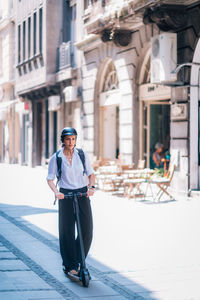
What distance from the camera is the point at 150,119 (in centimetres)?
2092

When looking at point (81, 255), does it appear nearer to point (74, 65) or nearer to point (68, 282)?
point (68, 282)

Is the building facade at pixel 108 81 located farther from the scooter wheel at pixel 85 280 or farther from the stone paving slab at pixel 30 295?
the stone paving slab at pixel 30 295

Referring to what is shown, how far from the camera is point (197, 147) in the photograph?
16.6 meters

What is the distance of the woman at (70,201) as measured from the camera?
21.9ft

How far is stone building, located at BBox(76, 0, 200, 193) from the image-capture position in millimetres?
16594

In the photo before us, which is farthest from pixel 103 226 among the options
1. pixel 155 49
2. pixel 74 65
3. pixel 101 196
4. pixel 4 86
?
pixel 4 86

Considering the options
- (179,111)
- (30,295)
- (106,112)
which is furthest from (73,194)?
(106,112)

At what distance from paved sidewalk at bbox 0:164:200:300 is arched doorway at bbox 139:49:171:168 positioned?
6763 millimetres

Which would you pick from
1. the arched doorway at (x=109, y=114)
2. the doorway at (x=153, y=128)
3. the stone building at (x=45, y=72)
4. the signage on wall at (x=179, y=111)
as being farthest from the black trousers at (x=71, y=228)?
the stone building at (x=45, y=72)

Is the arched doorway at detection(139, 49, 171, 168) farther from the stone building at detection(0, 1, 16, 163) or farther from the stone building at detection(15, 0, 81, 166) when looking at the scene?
the stone building at detection(0, 1, 16, 163)

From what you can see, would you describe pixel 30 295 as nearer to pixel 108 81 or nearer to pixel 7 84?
pixel 108 81

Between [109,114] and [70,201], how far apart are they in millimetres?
17915

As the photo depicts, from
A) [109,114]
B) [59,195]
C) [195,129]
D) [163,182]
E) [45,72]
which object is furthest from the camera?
[45,72]

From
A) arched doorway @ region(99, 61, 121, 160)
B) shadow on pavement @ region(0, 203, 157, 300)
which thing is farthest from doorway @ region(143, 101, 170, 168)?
shadow on pavement @ region(0, 203, 157, 300)
